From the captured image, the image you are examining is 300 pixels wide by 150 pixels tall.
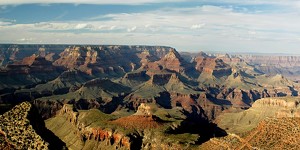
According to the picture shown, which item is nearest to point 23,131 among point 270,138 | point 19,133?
point 19,133

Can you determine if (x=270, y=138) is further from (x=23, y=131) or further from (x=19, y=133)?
(x=19, y=133)

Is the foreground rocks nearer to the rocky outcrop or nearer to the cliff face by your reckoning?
the rocky outcrop

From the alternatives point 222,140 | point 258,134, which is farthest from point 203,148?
point 258,134

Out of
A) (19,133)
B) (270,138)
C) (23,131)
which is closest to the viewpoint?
(19,133)

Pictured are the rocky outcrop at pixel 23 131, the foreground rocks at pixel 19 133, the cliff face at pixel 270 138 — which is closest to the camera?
the foreground rocks at pixel 19 133

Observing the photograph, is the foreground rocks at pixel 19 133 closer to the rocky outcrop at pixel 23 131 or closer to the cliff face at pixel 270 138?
the rocky outcrop at pixel 23 131

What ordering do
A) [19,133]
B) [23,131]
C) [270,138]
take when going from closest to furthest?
[19,133], [23,131], [270,138]

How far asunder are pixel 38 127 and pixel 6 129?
10956 millimetres

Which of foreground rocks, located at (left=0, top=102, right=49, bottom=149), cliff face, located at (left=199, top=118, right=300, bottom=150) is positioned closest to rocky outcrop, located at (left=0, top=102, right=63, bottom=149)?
foreground rocks, located at (left=0, top=102, right=49, bottom=149)

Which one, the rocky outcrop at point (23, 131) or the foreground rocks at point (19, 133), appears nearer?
the foreground rocks at point (19, 133)

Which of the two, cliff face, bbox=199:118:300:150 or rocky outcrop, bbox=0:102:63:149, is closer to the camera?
rocky outcrop, bbox=0:102:63:149

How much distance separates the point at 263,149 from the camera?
400 ft

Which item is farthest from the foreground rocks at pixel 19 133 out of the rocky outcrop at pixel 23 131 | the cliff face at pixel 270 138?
the cliff face at pixel 270 138

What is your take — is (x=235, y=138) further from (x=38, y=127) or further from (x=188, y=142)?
(x=38, y=127)
